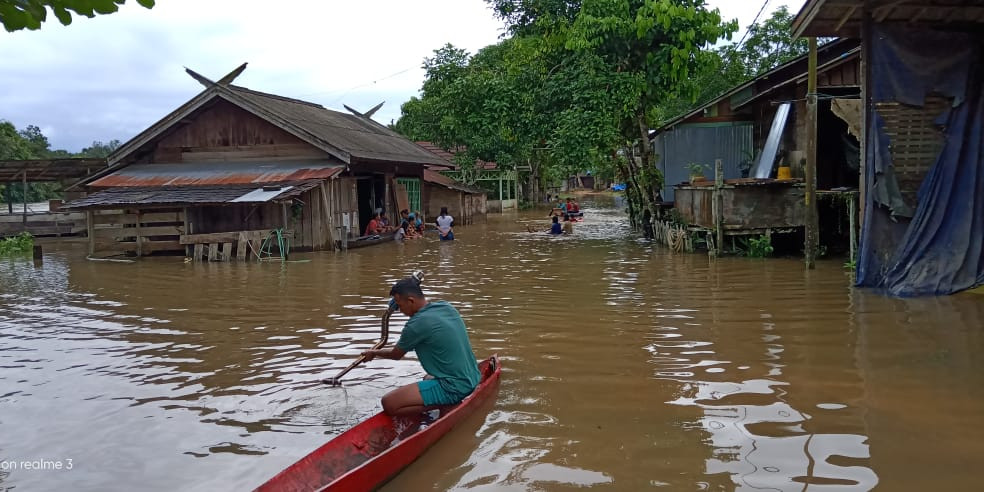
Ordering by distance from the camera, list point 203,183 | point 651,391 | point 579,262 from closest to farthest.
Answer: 1. point 651,391
2. point 579,262
3. point 203,183

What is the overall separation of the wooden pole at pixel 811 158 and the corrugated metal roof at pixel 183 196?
38.6 feet

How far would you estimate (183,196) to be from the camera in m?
18.3

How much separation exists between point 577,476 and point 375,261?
12.9 meters

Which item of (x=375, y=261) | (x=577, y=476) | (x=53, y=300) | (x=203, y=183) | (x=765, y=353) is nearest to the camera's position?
(x=577, y=476)

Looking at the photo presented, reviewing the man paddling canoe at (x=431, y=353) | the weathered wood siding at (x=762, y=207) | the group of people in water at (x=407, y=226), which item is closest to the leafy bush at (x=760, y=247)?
the weathered wood siding at (x=762, y=207)

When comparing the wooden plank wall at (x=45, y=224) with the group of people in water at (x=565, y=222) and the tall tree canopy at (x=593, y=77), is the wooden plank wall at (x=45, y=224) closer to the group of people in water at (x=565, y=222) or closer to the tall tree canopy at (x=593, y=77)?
the tall tree canopy at (x=593, y=77)

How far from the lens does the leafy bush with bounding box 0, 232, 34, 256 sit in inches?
845

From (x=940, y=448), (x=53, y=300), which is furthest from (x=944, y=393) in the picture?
(x=53, y=300)

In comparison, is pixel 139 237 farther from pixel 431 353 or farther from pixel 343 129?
pixel 431 353

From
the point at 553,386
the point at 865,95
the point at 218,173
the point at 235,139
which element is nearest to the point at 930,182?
the point at 865,95

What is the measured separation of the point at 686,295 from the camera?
10.9m

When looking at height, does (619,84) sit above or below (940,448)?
above

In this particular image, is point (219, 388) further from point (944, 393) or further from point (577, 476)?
point (944, 393)

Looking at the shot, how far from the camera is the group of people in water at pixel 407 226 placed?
73.4 ft
